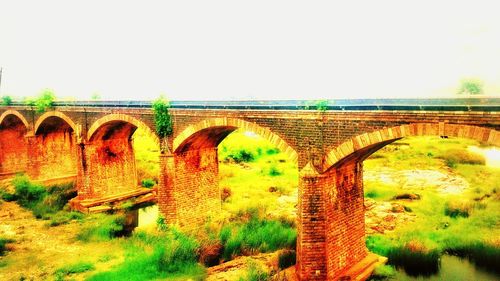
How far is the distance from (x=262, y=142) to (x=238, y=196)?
55.9 ft

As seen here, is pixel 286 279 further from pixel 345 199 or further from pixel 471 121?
pixel 471 121

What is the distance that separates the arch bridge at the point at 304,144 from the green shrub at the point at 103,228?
2.78 m

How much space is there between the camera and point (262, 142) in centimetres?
3916

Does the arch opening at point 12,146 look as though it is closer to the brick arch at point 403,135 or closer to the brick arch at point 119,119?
the brick arch at point 119,119

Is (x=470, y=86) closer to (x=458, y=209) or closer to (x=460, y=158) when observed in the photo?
(x=458, y=209)

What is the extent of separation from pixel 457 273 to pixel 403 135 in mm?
6117

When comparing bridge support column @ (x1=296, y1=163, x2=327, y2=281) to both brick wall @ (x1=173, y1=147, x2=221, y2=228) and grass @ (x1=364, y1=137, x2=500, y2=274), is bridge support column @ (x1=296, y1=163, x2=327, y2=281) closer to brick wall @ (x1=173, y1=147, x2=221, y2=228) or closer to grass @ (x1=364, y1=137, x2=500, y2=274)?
grass @ (x1=364, y1=137, x2=500, y2=274)

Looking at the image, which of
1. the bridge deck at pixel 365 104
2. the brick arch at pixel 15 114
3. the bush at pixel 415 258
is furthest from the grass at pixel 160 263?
the brick arch at pixel 15 114

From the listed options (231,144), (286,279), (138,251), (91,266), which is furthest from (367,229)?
(231,144)

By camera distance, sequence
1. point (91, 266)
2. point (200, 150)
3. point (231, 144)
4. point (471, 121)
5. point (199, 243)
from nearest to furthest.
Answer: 1. point (471, 121)
2. point (91, 266)
3. point (199, 243)
4. point (200, 150)
5. point (231, 144)

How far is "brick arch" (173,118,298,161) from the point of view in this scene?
517 inches

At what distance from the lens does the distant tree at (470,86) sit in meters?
17.0

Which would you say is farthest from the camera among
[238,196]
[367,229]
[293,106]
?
[238,196]

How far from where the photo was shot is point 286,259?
13766mm
